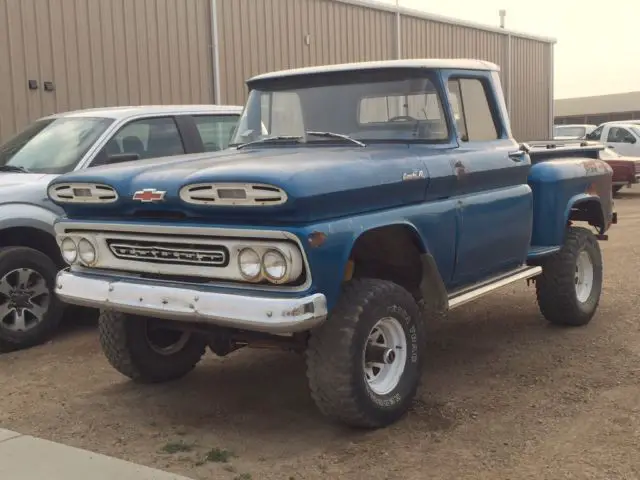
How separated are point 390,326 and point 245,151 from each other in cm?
171

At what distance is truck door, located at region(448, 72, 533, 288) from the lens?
5.12 m

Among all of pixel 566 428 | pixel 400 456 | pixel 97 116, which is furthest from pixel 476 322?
pixel 97 116

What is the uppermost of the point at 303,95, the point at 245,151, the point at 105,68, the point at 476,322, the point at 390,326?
the point at 105,68

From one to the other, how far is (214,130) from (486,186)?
3.34m

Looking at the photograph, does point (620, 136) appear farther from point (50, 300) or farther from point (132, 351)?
point (132, 351)

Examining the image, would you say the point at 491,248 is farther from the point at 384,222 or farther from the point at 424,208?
the point at 384,222

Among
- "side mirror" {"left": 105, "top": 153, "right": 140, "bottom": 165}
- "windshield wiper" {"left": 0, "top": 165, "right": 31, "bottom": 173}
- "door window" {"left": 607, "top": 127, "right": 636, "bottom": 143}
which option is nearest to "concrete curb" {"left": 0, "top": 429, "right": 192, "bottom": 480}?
"side mirror" {"left": 105, "top": 153, "right": 140, "bottom": 165}

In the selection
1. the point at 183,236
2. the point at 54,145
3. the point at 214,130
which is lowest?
the point at 183,236

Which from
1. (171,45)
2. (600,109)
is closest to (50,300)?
(171,45)

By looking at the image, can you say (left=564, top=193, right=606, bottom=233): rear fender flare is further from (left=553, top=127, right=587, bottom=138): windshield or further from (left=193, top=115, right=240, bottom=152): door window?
(left=553, top=127, right=587, bottom=138): windshield

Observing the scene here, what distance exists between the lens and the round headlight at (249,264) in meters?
4.04

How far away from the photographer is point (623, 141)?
21234 mm

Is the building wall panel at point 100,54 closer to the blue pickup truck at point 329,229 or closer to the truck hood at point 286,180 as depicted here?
the blue pickup truck at point 329,229

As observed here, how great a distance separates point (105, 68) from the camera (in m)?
12.0
